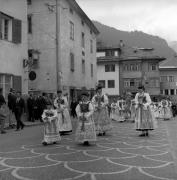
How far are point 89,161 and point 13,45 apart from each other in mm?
14374

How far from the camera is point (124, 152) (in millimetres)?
9547

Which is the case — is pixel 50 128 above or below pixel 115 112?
below

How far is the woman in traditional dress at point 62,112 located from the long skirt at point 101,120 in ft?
3.57

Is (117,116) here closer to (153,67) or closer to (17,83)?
(17,83)

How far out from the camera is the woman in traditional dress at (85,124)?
11.0 metres

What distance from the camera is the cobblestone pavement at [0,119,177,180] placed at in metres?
6.85

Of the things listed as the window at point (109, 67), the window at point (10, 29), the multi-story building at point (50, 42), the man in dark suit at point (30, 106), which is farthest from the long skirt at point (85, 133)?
the window at point (109, 67)

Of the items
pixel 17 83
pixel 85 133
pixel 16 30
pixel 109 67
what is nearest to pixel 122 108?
pixel 17 83

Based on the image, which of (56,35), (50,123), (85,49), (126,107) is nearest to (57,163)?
(50,123)

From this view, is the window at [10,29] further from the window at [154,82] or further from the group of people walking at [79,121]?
the window at [154,82]

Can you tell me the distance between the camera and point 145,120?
13.5 metres

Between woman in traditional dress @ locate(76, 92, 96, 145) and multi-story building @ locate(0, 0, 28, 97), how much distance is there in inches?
367

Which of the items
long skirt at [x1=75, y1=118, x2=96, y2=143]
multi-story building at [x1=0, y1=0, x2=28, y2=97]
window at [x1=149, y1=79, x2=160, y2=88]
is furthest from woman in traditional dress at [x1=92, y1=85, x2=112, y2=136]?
window at [x1=149, y1=79, x2=160, y2=88]

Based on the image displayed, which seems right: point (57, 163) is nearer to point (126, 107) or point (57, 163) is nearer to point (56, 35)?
point (126, 107)
